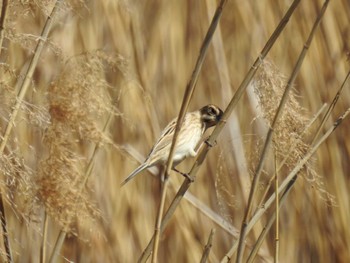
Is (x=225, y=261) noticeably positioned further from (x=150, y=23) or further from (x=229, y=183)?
(x=150, y=23)

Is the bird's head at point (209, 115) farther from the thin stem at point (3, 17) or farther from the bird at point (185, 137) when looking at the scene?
the thin stem at point (3, 17)

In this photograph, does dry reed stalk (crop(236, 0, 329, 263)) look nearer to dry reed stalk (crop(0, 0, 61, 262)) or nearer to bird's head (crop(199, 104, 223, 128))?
dry reed stalk (crop(0, 0, 61, 262))

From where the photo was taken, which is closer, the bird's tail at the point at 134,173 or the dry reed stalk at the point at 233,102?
the dry reed stalk at the point at 233,102

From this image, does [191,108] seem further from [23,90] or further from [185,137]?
[23,90]

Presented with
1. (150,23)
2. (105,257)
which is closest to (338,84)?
(150,23)

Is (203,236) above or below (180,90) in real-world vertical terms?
below

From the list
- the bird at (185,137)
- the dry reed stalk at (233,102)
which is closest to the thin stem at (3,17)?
the dry reed stalk at (233,102)

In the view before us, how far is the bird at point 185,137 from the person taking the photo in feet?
8.11

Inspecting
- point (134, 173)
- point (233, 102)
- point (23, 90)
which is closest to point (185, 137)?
point (134, 173)

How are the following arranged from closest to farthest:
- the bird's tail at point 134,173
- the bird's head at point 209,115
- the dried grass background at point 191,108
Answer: the bird's tail at point 134,173 → the bird's head at point 209,115 → the dried grass background at point 191,108

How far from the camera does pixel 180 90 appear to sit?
2934 mm

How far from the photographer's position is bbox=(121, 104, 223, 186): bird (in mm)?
2471

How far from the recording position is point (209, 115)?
2541 mm

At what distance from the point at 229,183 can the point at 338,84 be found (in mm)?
495
